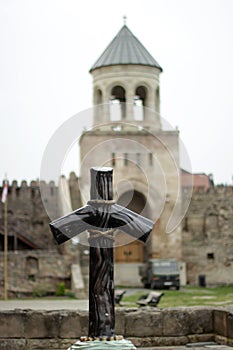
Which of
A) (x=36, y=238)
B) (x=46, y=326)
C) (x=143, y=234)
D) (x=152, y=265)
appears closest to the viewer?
(x=143, y=234)

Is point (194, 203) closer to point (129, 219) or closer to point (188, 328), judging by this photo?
point (188, 328)

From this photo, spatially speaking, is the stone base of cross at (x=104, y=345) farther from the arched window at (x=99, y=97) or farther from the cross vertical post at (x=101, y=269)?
the arched window at (x=99, y=97)

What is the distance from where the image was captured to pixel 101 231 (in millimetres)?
7855

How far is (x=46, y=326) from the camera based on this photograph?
12414 millimetres

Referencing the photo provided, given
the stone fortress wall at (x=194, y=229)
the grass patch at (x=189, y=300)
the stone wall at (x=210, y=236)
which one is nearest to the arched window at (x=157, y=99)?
the stone fortress wall at (x=194, y=229)

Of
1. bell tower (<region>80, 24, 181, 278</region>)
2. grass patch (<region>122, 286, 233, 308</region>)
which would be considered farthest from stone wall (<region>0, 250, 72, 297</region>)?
bell tower (<region>80, 24, 181, 278</region>)

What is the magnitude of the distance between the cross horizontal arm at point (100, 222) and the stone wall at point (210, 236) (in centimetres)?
3224

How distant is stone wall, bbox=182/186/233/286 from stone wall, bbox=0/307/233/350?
27356 mm

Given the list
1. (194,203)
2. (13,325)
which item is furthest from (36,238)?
(13,325)

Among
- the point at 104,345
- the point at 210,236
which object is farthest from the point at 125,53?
the point at 104,345

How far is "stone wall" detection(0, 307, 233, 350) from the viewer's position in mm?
12312

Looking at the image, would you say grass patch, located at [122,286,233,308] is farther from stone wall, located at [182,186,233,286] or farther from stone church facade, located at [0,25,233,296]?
stone wall, located at [182,186,233,286]

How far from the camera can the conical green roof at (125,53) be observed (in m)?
37.4

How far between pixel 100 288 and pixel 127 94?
29384 millimetres
